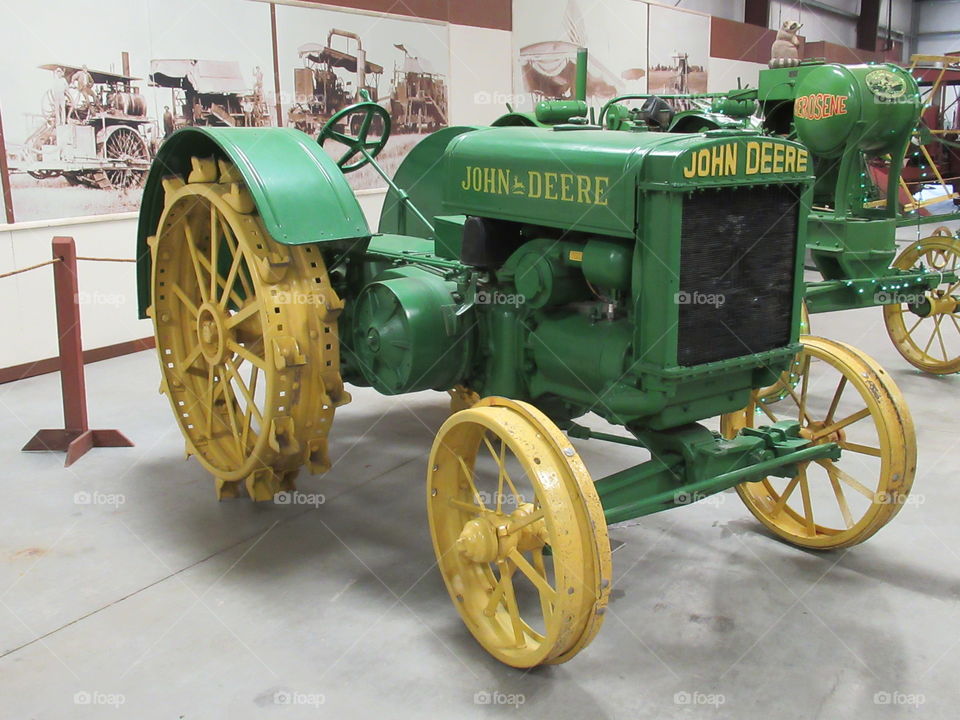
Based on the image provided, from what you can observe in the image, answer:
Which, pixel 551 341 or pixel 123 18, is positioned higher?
pixel 123 18

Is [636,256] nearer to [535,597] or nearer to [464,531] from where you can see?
[464,531]

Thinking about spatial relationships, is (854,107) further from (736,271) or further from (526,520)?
(526,520)

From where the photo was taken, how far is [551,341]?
2.76m

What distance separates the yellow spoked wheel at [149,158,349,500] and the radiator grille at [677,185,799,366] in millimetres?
1127

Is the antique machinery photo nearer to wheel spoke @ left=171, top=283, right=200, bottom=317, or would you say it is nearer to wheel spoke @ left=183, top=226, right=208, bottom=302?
wheel spoke @ left=171, top=283, right=200, bottom=317

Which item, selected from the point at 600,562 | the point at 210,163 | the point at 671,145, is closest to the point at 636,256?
the point at 671,145

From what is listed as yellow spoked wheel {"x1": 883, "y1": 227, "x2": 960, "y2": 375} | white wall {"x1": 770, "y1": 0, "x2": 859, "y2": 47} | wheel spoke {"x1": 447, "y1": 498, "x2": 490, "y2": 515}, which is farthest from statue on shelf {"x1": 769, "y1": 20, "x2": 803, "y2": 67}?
white wall {"x1": 770, "y1": 0, "x2": 859, "y2": 47}

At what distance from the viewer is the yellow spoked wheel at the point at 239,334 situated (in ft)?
9.58

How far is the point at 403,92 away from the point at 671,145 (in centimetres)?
518

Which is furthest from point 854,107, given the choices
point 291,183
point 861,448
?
point 291,183

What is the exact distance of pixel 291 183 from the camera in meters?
2.95

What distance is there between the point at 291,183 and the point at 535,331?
90 cm

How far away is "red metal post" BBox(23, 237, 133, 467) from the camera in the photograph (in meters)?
3.98

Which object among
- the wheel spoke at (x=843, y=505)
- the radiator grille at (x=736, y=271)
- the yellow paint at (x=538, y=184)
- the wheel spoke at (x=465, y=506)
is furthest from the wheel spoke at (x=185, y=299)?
the wheel spoke at (x=843, y=505)
